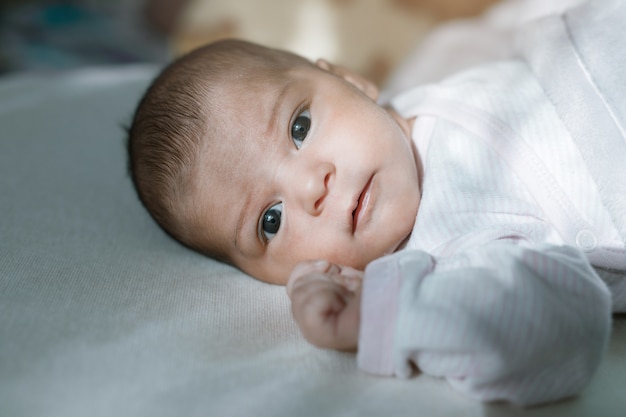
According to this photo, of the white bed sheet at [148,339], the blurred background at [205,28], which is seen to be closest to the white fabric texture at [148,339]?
the white bed sheet at [148,339]

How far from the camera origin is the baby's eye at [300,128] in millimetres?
946

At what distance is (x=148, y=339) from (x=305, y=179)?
0.98 feet

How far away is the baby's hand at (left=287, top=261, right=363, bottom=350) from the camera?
28.6 inches

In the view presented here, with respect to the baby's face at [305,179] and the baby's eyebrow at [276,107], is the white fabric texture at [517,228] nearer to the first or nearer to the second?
the baby's face at [305,179]

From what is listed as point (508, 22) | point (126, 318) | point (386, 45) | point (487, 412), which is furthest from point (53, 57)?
point (487, 412)

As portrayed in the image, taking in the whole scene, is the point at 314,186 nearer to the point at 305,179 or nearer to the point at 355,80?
the point at 305,179

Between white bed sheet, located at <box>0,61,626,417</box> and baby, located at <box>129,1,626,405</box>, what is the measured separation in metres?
0.03

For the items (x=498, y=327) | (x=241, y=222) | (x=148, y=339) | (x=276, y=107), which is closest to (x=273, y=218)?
(x=241, y=222)

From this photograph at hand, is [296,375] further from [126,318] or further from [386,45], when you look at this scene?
Answer: [386,45]

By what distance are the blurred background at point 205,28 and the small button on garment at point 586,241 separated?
1537 mm

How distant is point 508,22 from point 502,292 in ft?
4.08

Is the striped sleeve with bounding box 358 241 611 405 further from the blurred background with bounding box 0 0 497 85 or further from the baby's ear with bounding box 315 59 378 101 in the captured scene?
the blurred background with bounding box 0 0 497 85

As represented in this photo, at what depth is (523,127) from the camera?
3.15 ft

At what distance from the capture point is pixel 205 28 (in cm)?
248
